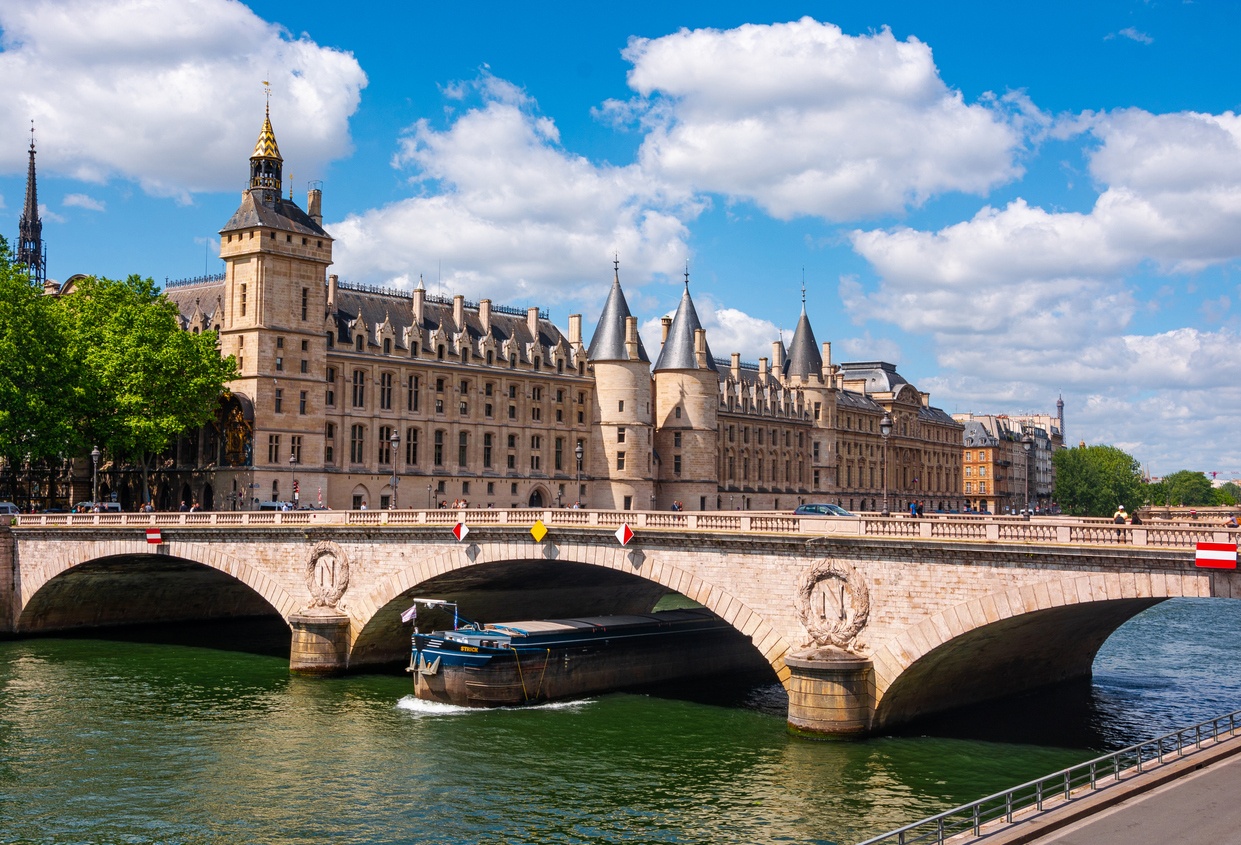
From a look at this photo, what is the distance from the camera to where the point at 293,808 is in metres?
32.1

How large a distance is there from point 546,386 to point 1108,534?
76011mm

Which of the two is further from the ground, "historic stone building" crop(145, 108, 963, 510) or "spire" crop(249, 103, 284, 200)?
"spire" crop(249, 103, 284, 200)

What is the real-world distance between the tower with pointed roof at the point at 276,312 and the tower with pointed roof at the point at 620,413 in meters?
28.7

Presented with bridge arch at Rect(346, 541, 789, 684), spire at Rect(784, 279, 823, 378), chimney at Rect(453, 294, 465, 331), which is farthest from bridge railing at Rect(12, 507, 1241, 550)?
spire at Rect(784, 279, 823, 378)

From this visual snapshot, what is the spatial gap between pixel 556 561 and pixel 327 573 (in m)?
11.0

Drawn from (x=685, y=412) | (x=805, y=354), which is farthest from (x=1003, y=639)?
(x=805, y=354)

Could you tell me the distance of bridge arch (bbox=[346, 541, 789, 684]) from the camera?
132 feet

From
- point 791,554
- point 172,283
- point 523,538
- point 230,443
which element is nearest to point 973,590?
point 791,554

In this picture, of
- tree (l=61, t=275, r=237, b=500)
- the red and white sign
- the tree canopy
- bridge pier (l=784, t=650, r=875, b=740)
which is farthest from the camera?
tree (l=61, t=275, r=237, b=500)

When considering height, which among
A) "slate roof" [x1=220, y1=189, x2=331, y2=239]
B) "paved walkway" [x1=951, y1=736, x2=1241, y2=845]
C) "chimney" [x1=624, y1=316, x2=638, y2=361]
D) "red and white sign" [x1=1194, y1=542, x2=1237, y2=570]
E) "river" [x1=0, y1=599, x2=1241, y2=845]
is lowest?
"river" [x1=0, y1=599, x2=1241, y2=845]

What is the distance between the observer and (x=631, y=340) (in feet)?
359

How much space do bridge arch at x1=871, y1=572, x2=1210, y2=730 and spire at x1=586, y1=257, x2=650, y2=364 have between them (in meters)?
65.6

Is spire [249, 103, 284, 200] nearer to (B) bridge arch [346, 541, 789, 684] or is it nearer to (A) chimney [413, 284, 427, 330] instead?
(A) chimney [413, 284, 427, 330]

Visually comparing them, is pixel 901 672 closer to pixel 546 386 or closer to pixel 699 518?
pixel 699 518
